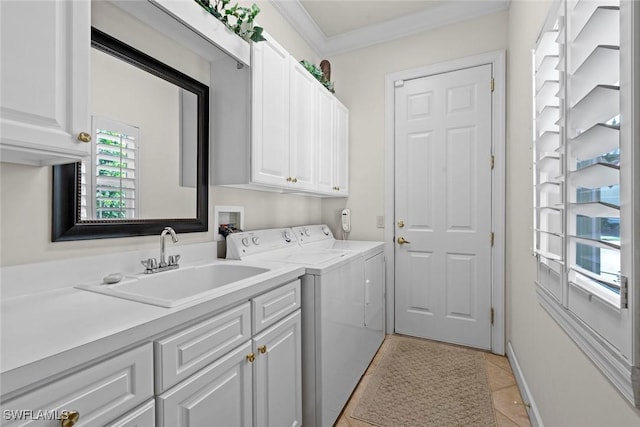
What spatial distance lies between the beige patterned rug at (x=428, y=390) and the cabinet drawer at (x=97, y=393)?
141cm

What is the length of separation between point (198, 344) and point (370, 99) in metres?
2.66

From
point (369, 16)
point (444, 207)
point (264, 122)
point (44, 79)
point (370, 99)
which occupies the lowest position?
point (444, 207)

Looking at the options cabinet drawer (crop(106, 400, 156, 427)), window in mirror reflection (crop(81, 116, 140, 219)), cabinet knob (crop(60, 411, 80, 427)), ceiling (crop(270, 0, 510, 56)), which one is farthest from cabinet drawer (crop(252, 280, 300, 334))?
ceiling (crop(270, 0, 510, 56))

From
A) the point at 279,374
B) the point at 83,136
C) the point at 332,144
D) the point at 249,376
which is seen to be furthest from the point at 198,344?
the point at 332,144

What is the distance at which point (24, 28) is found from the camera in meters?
0.78

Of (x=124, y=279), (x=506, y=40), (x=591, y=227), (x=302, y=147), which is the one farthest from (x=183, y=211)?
(x=506, y=40)

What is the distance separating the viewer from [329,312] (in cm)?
159

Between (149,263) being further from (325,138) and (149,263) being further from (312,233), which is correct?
(325,138)

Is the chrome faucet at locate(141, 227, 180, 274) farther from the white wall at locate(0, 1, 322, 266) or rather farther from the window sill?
the window sill

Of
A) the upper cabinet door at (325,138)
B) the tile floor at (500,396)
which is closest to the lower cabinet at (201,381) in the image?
the tile floor at (500,396)

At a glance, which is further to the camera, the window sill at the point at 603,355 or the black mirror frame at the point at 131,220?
the black mirror frame at the point at 131,220

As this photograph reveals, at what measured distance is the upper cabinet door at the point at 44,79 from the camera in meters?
0.76

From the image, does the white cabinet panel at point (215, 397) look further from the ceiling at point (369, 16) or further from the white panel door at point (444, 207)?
the ceiling at point (369, 16)

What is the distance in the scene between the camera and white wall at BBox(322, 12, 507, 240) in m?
2.72
